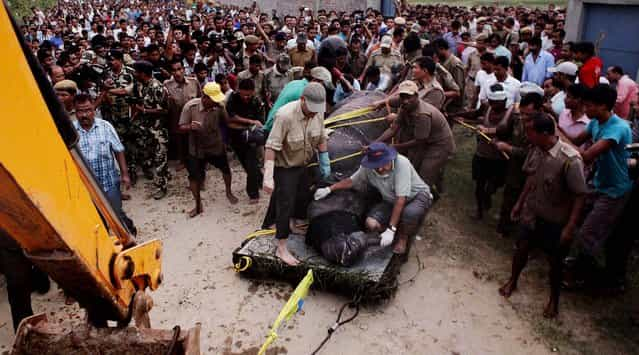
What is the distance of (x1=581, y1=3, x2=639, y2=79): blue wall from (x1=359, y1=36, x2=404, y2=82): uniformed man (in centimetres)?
495

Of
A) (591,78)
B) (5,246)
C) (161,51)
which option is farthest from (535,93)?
(161,51)

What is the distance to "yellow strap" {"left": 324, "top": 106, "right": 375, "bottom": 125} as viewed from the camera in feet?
19.5

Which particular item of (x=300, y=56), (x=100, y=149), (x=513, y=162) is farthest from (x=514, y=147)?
(x=100, y=149)

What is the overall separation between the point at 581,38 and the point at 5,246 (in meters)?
11.4

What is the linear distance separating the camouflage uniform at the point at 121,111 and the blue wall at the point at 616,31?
9272 millimetres

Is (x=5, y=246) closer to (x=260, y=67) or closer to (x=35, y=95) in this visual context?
(x=35, y=95)

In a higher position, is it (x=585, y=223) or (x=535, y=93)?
(x=535, y=93)

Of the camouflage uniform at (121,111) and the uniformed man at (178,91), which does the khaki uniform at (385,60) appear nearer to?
the uniformed man at (178,91)

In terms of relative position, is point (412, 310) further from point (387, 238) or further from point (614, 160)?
point (614, 160)

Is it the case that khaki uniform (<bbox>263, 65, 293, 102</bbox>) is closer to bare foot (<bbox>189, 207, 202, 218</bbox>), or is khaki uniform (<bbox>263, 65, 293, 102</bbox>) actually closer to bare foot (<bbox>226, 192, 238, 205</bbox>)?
bare foot (<bbox>226, 192, 238, 205</bbox>)

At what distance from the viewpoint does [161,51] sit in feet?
27.4

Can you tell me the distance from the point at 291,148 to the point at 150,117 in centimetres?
307

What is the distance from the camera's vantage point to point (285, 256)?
15.2ft

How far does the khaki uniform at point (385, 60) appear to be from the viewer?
26.6ft
